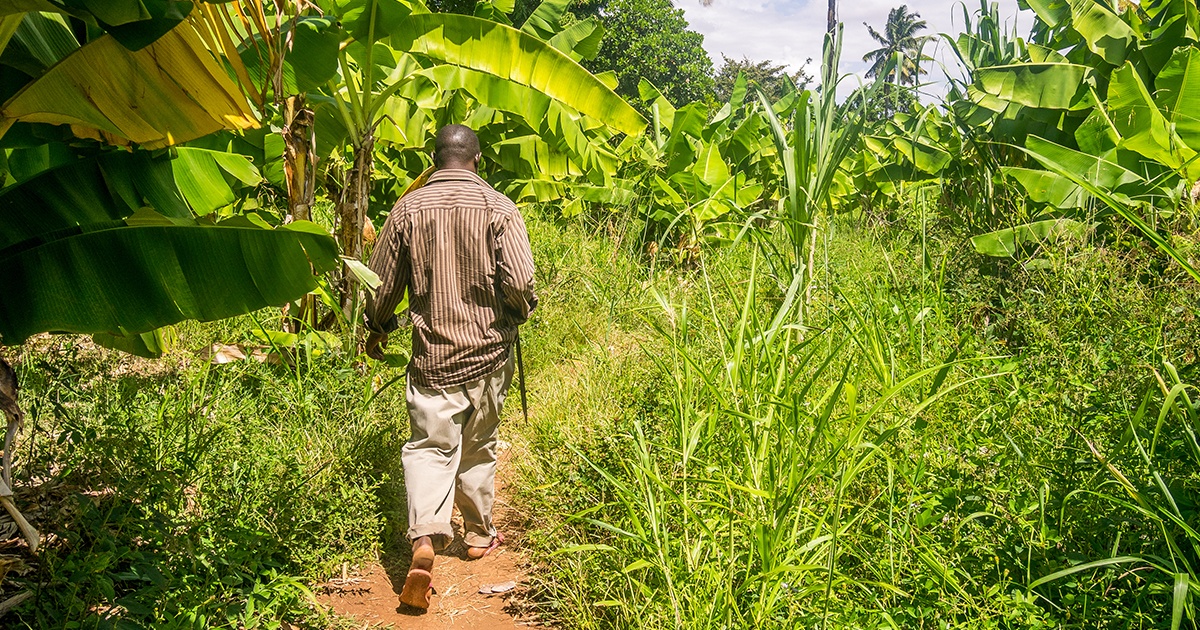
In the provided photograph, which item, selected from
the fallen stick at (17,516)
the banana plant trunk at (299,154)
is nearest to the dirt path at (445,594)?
the fallen stick at (17,516)

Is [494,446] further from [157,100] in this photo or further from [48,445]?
[157,100]

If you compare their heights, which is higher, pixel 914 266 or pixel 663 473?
pixel 914 266

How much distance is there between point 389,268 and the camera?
357 centimetres

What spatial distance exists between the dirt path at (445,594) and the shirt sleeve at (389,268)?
3.57 ft

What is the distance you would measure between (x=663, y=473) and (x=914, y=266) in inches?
107

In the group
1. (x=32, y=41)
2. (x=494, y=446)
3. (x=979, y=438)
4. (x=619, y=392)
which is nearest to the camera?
(x=32, y=41)

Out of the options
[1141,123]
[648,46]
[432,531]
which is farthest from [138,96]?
[648,46]

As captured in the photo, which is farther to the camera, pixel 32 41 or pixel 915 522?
pixel 915 522

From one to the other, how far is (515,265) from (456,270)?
0.24m

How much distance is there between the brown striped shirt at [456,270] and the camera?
11.3 feet

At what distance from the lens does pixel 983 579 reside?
8.27 feet

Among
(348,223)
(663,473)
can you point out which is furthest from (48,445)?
(663,473)

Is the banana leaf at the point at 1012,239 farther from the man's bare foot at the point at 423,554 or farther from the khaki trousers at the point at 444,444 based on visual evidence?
the man's bare foot at the point at 423,554

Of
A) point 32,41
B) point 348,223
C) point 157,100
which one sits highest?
point 32,41
